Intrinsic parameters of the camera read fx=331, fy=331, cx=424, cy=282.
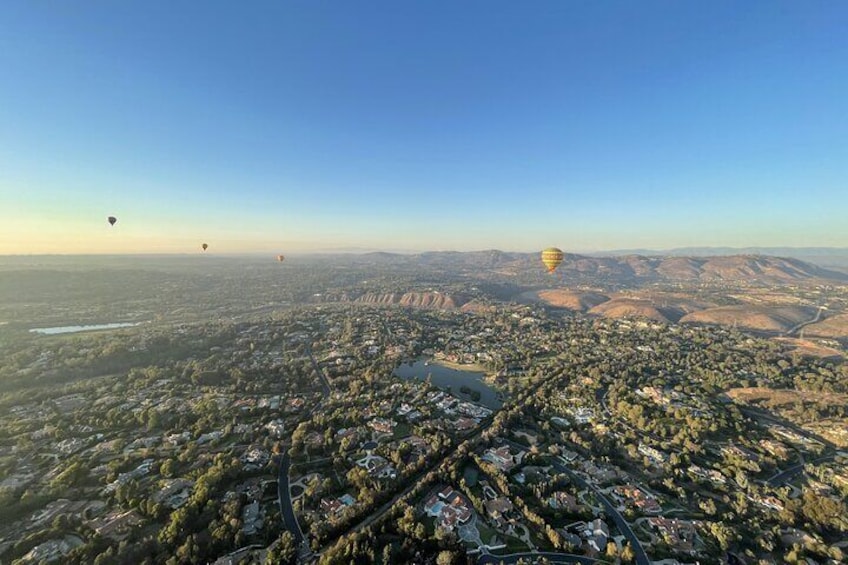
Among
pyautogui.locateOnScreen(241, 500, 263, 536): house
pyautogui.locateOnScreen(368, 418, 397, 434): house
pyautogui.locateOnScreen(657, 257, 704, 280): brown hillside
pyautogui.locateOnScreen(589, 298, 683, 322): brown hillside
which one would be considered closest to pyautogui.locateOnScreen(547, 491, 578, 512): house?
pyautogui.locateOnScreen(368, 418, 397, 434): house

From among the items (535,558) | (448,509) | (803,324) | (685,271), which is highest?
(685,271)

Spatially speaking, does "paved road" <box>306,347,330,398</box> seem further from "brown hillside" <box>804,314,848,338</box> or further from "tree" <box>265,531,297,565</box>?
"brown hillside" <box>804,314,848,338</box>

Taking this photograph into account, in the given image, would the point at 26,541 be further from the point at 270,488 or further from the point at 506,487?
the point at 506,487

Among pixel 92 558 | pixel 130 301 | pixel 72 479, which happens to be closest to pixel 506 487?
pixel 92 558

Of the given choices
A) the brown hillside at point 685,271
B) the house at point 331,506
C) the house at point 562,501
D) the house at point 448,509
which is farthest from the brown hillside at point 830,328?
the brown hillside at point 685,271

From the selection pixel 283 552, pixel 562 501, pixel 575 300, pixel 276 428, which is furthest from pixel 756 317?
pixel 283 552

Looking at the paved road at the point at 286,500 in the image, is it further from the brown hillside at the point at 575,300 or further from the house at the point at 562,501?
the brown hillside at the point at 575,300

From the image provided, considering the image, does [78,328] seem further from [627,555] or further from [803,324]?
[803,324]
